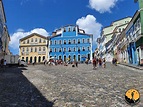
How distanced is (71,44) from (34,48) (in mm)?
14077

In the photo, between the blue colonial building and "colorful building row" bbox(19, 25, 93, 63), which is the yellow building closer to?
"colorful building row" bbox(19, 25, 93, 63)

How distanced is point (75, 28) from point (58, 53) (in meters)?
11.2

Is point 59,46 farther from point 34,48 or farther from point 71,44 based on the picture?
point 34,48

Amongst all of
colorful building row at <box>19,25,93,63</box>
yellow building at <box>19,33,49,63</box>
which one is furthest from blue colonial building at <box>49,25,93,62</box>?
yellow building at <box>19,33,49,63</box>

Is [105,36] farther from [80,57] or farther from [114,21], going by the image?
[80,57]

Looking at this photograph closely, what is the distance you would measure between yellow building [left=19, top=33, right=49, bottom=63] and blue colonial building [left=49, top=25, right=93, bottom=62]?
2378mm

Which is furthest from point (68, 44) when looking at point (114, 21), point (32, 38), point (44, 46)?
point (114, 21)

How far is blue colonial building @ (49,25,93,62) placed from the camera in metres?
66.3

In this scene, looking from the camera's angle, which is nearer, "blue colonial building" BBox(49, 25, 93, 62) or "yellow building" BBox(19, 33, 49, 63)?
"blue colonial building" BBox(49, 25, 93, 62)

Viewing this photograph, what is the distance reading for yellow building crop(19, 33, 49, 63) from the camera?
6762 centimetres

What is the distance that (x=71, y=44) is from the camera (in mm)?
67000

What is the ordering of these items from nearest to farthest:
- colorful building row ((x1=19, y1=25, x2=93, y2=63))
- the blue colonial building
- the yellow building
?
the blue colonial building
colorful building row ((x1=19, y1=25, x2=93, y2=63))
the yellow building

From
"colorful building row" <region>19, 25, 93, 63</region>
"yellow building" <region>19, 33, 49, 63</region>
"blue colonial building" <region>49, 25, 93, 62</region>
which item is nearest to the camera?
"blue colonial building" <region>49, 25, 93, 62</region>

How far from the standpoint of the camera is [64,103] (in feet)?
21.9
